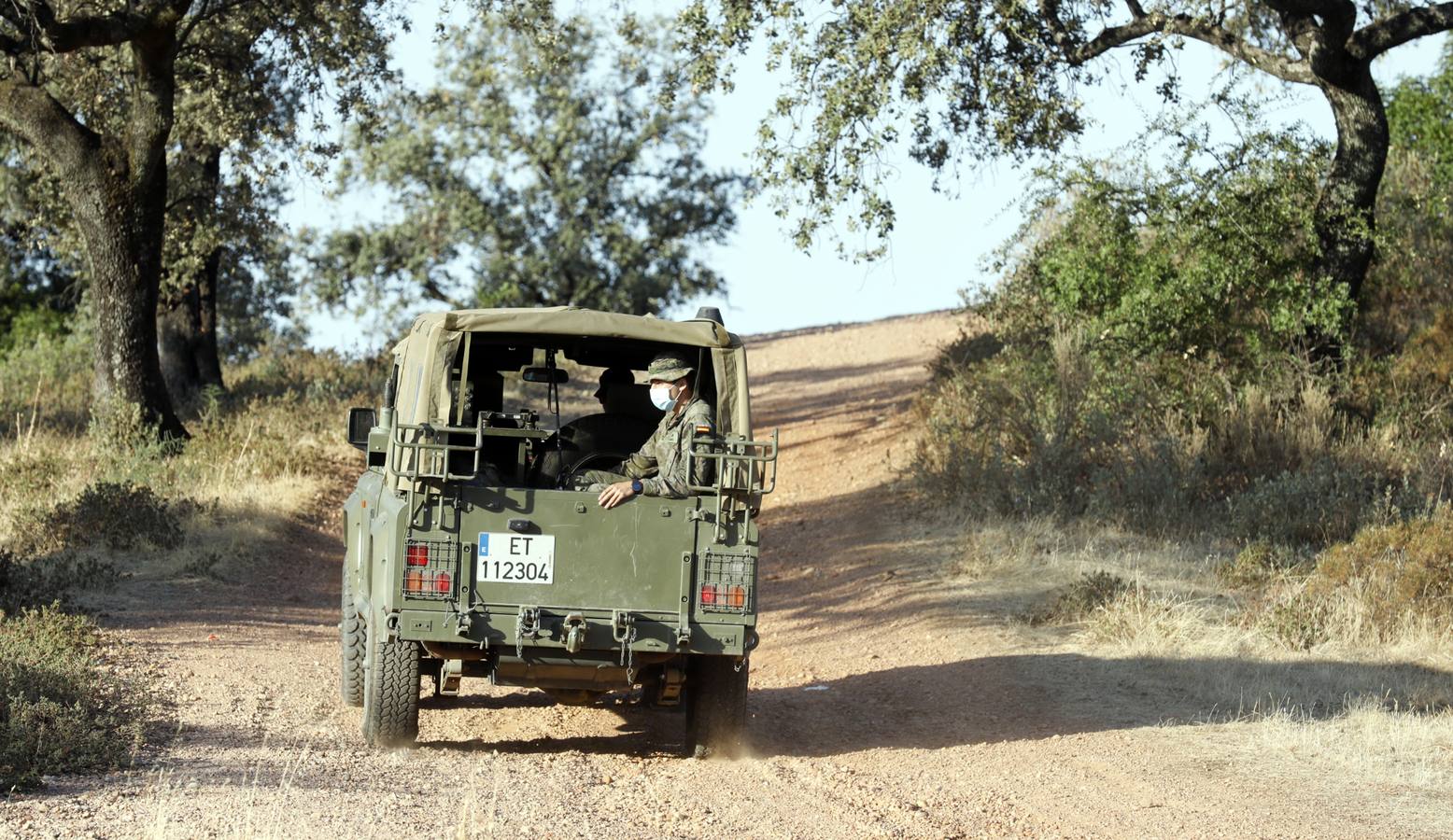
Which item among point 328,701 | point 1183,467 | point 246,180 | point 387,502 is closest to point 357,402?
point 246,180

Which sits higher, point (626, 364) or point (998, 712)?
point (626, 364)

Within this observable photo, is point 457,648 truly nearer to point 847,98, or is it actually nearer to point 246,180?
point 847,98

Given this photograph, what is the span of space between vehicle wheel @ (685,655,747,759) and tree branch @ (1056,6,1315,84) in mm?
9699

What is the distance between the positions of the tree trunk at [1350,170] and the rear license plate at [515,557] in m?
11.1

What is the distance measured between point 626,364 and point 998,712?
309cm

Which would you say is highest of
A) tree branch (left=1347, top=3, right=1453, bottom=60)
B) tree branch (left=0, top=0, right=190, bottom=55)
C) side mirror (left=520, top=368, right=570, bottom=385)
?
tree branch (left=1347, top=3, right=1453, bottom=60)

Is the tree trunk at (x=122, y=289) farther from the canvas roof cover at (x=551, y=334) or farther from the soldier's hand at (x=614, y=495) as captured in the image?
the soldier's hand at (x=614, y=495)

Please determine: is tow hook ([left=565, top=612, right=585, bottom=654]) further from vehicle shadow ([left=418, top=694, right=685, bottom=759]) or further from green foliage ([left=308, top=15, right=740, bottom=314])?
green foliage ([left=308, top=15, right=740, bottom=314])

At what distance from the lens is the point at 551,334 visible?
318 inches

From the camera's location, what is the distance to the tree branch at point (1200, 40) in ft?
51.6

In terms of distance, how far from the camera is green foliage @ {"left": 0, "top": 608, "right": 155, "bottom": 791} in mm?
6738

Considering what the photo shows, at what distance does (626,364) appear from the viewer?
9.05 meters

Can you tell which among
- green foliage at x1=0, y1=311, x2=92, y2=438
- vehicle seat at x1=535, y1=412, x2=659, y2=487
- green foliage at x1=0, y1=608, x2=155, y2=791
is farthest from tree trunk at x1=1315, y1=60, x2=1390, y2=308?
green foliage at x1=0, y1=311, x2=92, y2=438

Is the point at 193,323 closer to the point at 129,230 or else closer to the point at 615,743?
the point at 129,230
